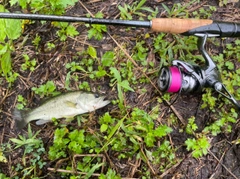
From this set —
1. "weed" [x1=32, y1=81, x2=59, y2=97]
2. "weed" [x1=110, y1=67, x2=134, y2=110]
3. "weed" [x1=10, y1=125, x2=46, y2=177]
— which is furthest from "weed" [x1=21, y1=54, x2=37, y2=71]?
"weed" [x1=110, y1=67, x2=134, y2=110]

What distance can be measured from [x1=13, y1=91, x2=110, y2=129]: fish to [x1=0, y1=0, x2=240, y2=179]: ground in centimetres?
15

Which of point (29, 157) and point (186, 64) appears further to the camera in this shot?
point (29, 157)

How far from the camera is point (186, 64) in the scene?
3.58 metres

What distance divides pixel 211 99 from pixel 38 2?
202cm

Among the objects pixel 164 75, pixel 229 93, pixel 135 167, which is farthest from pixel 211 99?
pixel 135 167

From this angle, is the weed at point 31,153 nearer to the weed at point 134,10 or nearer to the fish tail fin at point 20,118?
the fish tail fin at point 20,118

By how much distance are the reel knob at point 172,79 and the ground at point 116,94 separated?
1.08ft

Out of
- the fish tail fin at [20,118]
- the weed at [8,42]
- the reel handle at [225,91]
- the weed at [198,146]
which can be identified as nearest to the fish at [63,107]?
the fish tail fin at [20,118]

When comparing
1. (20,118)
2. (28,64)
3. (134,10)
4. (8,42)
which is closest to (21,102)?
(20,118)

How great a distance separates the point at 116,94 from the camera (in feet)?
13.0

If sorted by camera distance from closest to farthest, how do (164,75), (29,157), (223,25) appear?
(223,25) → (164,75) → (29,157)

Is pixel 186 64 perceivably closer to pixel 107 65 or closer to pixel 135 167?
pixel 107 65

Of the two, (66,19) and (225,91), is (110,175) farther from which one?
(66,19)

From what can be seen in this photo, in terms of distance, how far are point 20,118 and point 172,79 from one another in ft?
5.18
